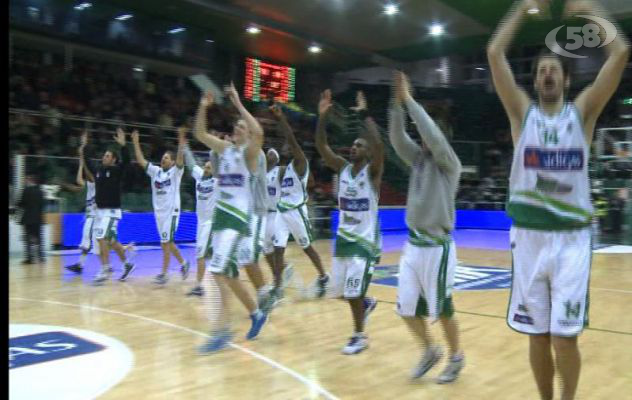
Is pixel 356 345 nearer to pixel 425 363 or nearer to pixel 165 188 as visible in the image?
pixel 425 363

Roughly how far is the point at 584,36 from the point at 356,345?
6.19 feet

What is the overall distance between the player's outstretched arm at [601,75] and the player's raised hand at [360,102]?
60cm

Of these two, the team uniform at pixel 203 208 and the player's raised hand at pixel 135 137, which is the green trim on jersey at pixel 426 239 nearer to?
the player's raised hand at pixel 135 137

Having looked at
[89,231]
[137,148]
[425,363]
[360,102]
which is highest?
[360,102]

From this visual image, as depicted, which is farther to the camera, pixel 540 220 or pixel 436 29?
pixel 540 220

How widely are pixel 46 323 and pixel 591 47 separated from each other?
2.96 m

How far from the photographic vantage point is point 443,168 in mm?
2123

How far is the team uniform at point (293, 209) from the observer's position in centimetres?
436

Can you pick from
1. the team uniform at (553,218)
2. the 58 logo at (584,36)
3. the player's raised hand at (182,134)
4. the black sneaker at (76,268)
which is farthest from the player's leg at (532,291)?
the black sneaker at (76,268)

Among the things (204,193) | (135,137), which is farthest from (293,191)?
(135,137)

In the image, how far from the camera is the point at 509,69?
57.4 inches

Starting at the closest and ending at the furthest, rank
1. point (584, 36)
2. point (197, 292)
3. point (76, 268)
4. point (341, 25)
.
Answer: point (584, 36)
point (341, 25)
point (197, 292)
point (76, 268)

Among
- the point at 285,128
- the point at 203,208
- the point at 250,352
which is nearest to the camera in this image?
the point at 285,128

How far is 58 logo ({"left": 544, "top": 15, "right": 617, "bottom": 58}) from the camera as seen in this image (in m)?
1.12
